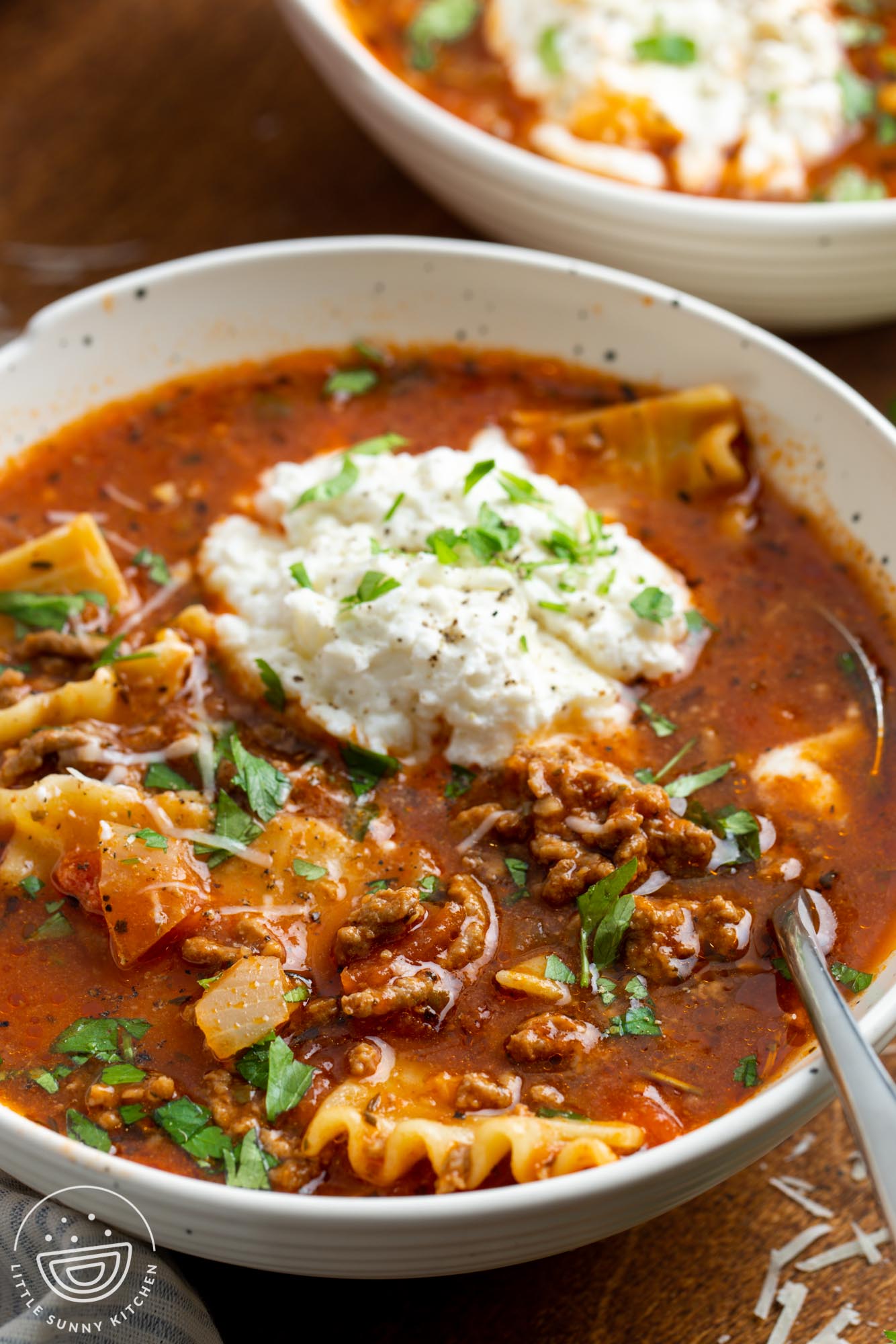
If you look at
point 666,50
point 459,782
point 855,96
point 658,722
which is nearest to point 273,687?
point 459,782

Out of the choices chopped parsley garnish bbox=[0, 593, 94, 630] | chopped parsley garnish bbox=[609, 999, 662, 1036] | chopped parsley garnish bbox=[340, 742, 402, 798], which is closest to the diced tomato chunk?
chopped parsley garnish bbox=[340, 742, 402, 798]

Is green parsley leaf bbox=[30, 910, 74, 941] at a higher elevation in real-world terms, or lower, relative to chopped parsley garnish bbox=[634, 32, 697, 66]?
lower

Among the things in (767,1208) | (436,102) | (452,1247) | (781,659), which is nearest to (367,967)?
(452,1247)

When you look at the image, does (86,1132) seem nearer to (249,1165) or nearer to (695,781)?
(249,1165)

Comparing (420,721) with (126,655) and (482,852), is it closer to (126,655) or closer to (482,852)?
(482,852)

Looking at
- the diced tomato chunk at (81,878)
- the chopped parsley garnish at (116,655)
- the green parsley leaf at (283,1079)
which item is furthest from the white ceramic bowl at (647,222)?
the green parsley leaf at (283,1079)

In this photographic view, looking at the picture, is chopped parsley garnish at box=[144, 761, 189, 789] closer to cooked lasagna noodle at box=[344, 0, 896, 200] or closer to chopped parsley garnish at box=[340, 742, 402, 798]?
chopped parsley garnish at box=[340, 742, 402, 798]

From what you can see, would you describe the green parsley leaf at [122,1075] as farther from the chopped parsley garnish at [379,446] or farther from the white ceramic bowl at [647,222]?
the white ceramic bowl at [647,222]
